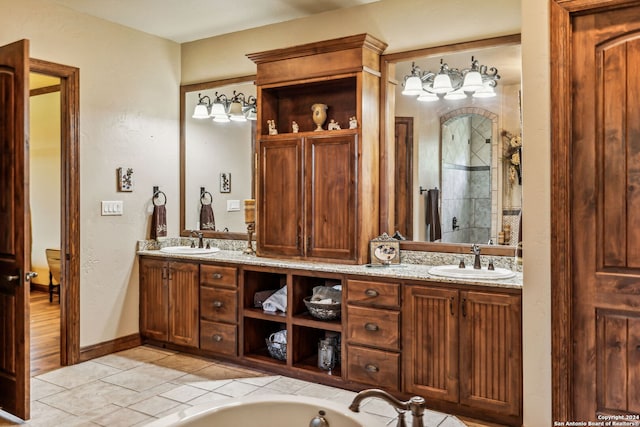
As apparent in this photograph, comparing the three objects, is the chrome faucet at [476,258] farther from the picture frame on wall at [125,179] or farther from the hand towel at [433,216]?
the picture frame on wall at [125,179]

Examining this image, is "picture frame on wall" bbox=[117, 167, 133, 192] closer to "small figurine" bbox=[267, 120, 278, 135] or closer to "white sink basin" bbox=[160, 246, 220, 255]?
"white sink basin" bbox=[160, 246, 220, 255]

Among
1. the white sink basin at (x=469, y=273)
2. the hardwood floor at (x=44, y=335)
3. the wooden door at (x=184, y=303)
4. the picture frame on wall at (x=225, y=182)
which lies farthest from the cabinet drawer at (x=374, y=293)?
the hardwood floor at (x=44, y=335)

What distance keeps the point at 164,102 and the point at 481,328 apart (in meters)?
3.38

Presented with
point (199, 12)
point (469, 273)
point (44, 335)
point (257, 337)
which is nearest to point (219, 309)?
point (257, 337)

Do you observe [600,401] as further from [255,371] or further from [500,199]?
[255,371]

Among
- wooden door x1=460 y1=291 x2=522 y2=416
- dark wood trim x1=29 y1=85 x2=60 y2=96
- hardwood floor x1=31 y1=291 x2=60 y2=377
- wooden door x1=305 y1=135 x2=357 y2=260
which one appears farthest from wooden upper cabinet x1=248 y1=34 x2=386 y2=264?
dark wood trim x1=29 y1=85 x2=60 y2=96

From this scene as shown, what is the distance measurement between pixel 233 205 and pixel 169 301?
968 mm

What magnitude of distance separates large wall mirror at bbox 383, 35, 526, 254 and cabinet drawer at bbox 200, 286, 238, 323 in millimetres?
1352

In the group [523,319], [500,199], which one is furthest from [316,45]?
[523,319]

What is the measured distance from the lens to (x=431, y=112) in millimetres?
3719

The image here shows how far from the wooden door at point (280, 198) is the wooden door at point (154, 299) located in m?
0.93

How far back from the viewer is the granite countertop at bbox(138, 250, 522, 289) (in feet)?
9.86

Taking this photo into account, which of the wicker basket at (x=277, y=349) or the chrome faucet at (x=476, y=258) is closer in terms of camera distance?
the chrome faucet at (x=476, y=258)

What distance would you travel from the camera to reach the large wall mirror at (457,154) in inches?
136
